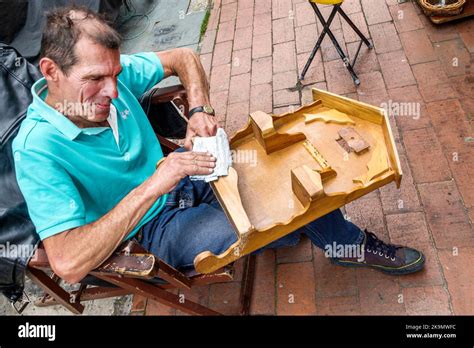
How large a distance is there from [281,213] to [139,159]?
0.79 metres

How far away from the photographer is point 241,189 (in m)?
1.77

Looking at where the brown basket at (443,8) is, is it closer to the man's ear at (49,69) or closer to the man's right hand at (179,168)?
the man's right hand at (179,168)

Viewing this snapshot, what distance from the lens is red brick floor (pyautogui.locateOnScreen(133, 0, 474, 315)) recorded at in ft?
7.22

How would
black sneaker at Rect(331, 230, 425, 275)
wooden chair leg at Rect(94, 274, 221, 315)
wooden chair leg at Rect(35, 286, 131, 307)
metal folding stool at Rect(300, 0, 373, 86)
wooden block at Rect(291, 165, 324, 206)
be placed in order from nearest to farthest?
wooden block at Rect(291, 165, 324, 206), wooden chair leg at Rect(94, 274, 221, 315), wooden chair leg at Rect(35, 286, 131, 307), black sneaker at Rect(331, 230, 425, 275), metal folding stool at Rect(300, 0, 373, 86)

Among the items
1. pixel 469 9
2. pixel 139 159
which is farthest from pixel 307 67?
pixel 139 159

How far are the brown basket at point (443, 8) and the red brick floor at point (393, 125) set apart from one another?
0.40 ft

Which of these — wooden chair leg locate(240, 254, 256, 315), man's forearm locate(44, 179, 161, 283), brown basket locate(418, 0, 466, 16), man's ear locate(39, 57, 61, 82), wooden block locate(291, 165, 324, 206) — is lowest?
wooden chair leg locate(240, 254, 256, 315)

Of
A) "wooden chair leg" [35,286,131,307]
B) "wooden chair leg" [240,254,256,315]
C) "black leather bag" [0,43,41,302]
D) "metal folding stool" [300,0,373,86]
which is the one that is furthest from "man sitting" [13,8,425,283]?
"metal folding stool" [300,0,373,86]

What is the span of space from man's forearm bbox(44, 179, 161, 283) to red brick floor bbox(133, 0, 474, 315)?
98 cm

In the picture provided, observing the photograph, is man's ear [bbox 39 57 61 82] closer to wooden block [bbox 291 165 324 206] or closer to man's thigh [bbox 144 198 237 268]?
man's thigh [bbox 144 198 237 268]

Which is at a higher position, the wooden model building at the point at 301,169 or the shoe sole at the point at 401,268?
the wooden model building at the point at 301,169

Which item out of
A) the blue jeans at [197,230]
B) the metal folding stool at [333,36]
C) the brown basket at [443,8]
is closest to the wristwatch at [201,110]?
the blue jeans at [197,230]

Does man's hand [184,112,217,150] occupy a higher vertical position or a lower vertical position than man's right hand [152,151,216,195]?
lower

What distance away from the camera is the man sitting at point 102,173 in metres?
1.58
